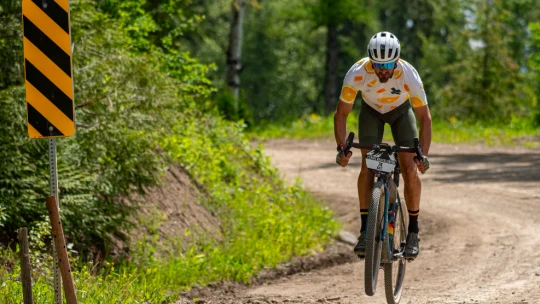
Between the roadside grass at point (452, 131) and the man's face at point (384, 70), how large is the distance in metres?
16.0

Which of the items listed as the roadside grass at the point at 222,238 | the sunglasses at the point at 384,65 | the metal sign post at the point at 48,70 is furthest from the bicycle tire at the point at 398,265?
the metal sign post at the point at 48,70

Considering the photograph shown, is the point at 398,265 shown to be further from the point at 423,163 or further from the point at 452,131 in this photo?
the point at 452,131

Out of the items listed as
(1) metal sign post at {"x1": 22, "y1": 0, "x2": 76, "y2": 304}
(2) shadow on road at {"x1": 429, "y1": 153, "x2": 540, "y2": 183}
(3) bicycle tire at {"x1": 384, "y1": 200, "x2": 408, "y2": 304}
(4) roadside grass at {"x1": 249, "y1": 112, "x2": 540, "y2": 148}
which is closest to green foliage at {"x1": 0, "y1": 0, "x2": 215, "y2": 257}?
(1) metal sign post at {"x1": 22, "y1": 0, "x2": 76, "y2": 304}

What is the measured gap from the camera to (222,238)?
11281mm

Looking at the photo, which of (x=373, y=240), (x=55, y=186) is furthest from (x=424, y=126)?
(x=55, y=186)

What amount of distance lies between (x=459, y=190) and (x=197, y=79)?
18.5 feet

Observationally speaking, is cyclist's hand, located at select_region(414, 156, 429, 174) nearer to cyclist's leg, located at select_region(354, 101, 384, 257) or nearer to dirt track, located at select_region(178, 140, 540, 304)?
cyclist's leg, located at select_region(354, 101, 384, 257)

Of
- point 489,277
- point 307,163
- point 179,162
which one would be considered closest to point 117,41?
point 179,162

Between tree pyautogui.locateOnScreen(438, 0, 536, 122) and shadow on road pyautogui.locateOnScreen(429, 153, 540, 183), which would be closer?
shadow on road pyautogui.locateOnScreen(429, 153, 540, 183)

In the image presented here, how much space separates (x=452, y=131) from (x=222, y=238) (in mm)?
16269

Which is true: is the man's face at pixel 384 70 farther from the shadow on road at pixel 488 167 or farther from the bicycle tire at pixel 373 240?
the shadow on road at pixel 488 167

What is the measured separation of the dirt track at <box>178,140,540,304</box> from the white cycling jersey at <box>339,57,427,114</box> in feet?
6.53

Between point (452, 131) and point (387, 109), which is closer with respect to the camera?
point (387, 109)

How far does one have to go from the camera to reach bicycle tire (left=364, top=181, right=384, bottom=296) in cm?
751
